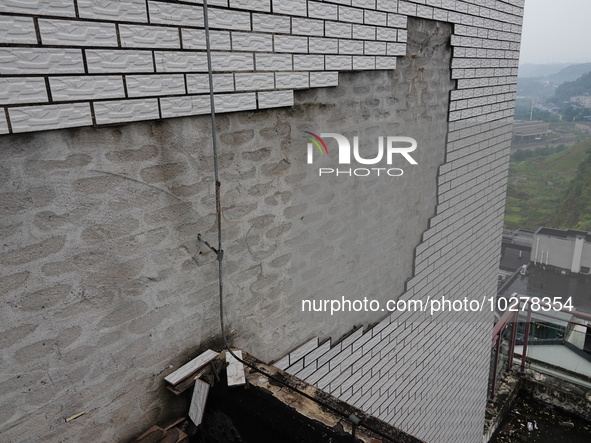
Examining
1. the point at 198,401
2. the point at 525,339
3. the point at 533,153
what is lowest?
the point at 533,153

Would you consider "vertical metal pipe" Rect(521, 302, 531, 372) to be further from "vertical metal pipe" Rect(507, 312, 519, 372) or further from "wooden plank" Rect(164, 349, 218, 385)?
"wooden plank" Rect(164, 349, 218, 385)

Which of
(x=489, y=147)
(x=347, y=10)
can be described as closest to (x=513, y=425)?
(x=489, y=147)

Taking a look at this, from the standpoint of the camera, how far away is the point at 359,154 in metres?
3.28

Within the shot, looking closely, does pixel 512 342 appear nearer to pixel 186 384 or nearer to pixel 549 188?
pixel 186 384

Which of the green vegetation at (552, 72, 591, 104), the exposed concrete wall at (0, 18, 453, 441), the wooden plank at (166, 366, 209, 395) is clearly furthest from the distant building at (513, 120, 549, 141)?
the wooden plank at (166, 366, 209, 395)

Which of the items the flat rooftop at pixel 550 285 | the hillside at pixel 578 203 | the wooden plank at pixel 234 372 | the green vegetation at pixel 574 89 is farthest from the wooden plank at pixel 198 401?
the green vegetation at pixel 574 89

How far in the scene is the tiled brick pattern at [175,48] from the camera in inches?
59.1

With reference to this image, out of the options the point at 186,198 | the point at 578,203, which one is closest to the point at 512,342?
the point at 186,198

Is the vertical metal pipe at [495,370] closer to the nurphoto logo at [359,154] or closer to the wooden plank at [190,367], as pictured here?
the nurphoto logo at [359,154]

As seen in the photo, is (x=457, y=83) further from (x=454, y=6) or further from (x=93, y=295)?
(x=93, y=295)

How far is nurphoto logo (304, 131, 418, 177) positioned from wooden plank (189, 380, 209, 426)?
1573mm

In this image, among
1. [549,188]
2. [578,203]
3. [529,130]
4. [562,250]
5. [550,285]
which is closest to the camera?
[550,285]

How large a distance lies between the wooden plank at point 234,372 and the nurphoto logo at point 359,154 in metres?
1.39

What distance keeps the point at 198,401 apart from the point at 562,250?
125 ft
